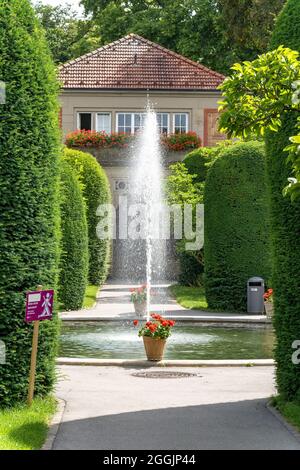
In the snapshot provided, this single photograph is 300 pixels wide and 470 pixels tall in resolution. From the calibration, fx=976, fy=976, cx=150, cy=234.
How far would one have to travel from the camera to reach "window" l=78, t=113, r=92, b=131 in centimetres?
4734

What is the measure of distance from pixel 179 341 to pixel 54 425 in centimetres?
998

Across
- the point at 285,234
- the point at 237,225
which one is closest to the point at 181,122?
the point at 237,225

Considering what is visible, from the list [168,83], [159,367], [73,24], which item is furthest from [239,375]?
[73,24]

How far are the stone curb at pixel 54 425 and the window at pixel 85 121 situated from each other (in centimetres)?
3519

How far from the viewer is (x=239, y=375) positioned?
1554 cm

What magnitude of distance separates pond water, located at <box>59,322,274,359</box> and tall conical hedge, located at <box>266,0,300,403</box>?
5.98 meters

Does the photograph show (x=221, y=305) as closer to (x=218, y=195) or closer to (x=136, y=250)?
(x=218, y=195)

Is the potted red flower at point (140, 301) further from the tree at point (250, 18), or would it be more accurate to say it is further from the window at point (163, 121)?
the window at point (163, 121)

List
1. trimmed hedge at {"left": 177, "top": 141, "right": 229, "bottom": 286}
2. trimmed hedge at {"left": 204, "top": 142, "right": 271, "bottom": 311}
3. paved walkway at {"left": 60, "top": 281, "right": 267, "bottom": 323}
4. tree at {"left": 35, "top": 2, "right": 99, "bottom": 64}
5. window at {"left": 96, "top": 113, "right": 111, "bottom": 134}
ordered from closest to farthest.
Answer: paved walkway at {"left": 60, "top": 281, "right": 267, "bottom": 323} → trimmed hedge at {"left": 204, "top": 142, "right": 271, "bottom": 311} → trimmed hedge at {"left": 177, "top": 141, "right": 229, "bottom": 286} → window at {"left": 96, "top": 113, "right": 111, "bottom": 134} → tree at {"left": 35, "top": 2, "right": 99, "bottom": 64}

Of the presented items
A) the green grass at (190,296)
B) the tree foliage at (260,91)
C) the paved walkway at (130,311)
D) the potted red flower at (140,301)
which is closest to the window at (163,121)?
the green grass at (190,296)

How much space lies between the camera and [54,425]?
432 inches

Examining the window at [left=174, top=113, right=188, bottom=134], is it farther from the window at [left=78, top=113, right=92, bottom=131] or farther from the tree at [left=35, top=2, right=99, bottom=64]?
the tree at [left=35, top=2, right=99, bottom=64]

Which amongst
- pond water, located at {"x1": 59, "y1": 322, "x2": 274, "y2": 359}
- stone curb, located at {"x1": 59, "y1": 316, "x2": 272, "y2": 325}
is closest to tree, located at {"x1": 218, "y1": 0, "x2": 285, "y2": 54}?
stone curb, located at {"x1": 59, "y1": 316, "x2": 272, "y2": 325}

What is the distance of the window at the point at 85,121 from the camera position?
47.3 m
